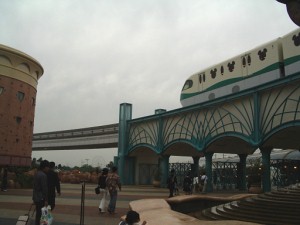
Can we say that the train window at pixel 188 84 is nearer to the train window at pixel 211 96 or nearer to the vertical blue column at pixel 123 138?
the train window at pixel 211 96

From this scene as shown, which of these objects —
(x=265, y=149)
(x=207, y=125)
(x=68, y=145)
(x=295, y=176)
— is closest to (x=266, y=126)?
(x=265, y=149)

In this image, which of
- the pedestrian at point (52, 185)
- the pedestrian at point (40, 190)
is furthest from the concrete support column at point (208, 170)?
the pedestrian at point (40, 190)

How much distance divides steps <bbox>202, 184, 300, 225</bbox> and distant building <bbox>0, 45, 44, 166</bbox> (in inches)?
893

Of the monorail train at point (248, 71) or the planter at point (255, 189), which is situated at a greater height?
the monorail train at point (248, 71)

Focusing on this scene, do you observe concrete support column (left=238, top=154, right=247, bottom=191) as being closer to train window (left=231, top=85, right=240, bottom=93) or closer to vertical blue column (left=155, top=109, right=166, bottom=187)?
vertical blue column (left=155, top=109, right=166, bottom=187)

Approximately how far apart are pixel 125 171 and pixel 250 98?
783 inches

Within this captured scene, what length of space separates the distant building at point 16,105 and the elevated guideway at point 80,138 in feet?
50.5

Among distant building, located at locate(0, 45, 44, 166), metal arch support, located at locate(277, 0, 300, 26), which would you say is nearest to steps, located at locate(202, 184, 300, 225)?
metal arch support, located at locate(277, 0, 300, 26)

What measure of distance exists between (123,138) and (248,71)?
18.0 meters

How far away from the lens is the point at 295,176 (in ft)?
120

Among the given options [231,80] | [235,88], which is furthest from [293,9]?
[231,80]

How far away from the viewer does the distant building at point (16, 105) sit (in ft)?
93.5

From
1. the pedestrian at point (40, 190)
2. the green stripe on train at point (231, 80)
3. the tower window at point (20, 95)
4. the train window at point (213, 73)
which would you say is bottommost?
the pedestrian at point (40, 190)

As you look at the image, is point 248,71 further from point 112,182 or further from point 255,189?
point 112,182
